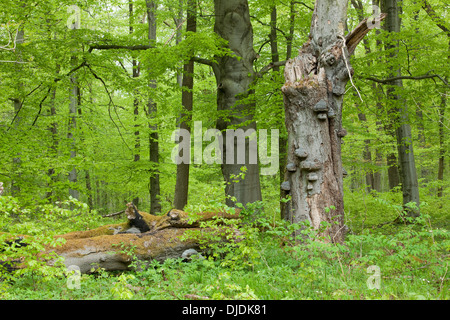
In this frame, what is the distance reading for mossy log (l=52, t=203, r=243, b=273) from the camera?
5457mm

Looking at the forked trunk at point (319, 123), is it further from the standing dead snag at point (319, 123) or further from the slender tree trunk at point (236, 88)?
the slender tree trunk at point (236, 88)

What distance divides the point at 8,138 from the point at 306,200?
807 centimetres

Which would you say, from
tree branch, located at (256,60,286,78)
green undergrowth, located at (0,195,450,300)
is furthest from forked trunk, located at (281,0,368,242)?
tree branch, located at (256,60,286,78)

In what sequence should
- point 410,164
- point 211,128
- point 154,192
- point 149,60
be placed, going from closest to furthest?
1. point 149,60
2. point 410,164
3. point 211,128
4. point 154,192

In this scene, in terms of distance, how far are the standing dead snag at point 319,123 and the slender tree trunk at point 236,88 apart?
2569mm

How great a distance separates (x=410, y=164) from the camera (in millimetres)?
10164

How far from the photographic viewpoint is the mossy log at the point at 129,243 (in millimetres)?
5457

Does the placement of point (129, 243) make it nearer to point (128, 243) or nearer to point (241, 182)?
point (128, 243)

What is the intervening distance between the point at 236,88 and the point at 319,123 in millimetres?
3604

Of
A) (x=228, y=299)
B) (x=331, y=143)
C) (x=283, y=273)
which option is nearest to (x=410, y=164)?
(x=331, y=143)

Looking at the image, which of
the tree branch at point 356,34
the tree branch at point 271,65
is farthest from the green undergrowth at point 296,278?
the tree branch at point 271,65

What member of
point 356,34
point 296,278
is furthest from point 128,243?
point 356,34

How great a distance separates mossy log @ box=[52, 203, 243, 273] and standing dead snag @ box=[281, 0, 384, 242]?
1.56m
